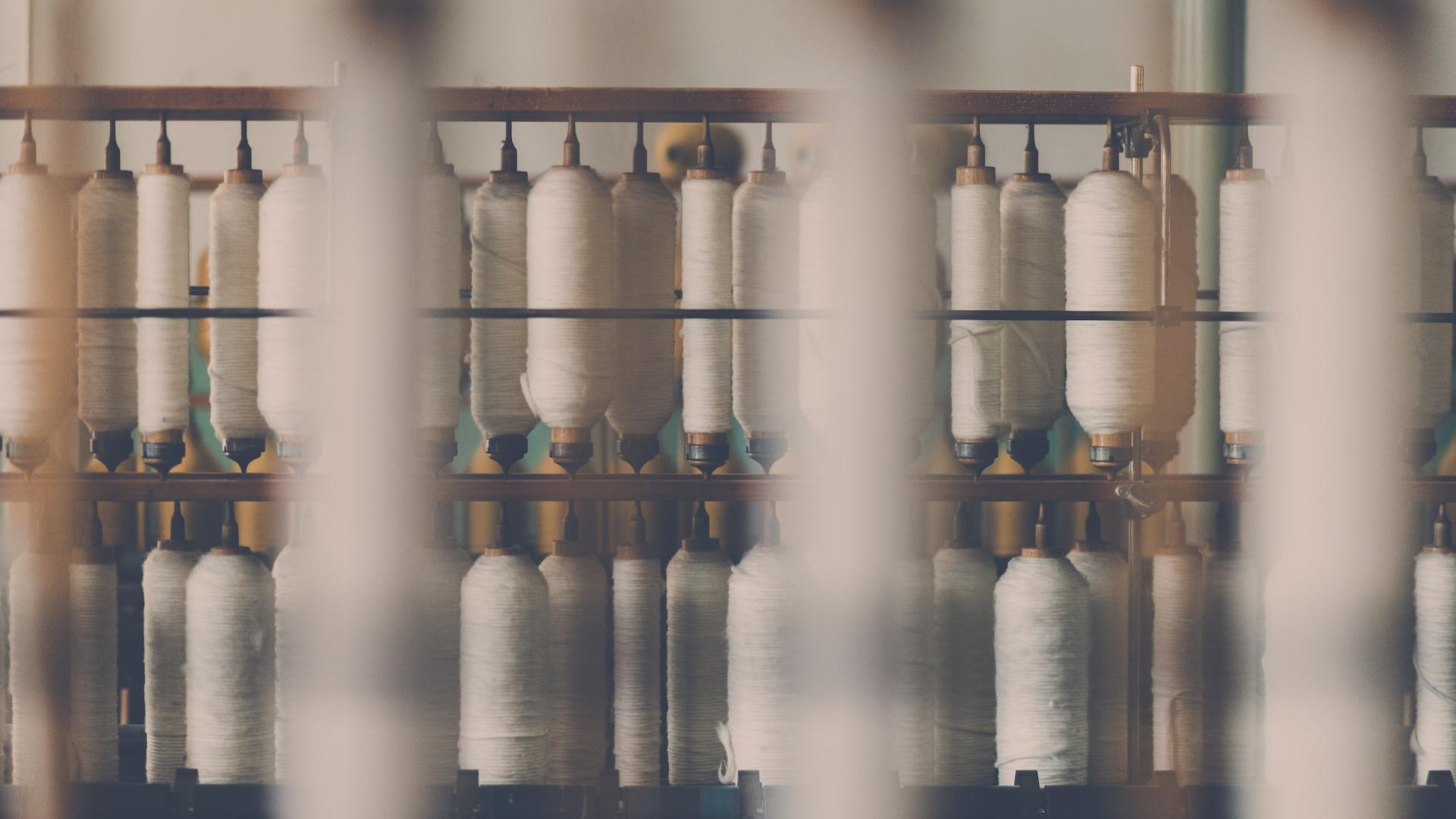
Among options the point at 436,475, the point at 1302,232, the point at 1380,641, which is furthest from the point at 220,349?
the point at 1380,641

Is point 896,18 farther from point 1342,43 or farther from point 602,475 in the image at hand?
point 602,475

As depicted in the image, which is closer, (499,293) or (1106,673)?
(499,293)

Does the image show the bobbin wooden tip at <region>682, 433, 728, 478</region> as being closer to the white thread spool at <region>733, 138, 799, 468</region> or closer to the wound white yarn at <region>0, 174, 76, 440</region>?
the white thread spool at <region>733, 138, 799, 468</region>

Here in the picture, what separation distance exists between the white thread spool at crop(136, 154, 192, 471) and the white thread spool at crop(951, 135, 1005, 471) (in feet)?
3.02

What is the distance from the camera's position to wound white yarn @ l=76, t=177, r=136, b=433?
4.77 feet

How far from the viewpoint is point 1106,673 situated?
1540 millimetres

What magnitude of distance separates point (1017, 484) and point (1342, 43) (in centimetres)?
60

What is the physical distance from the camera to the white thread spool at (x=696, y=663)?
1515 mm

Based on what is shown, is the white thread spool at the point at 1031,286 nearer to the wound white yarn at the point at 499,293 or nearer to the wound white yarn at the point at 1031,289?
the wound white yarn at the point at 1031,289

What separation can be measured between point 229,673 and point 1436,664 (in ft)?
4.89

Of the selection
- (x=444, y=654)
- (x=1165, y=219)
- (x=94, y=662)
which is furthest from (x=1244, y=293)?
(x=94, y=662)

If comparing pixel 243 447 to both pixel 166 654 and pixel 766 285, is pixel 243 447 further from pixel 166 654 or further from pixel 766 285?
pixel 766 285

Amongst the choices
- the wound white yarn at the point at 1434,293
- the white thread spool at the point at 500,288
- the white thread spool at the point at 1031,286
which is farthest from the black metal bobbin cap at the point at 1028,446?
the white thread spool at the point at 500,288

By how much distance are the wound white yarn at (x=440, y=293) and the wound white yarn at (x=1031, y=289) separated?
2.15ft
